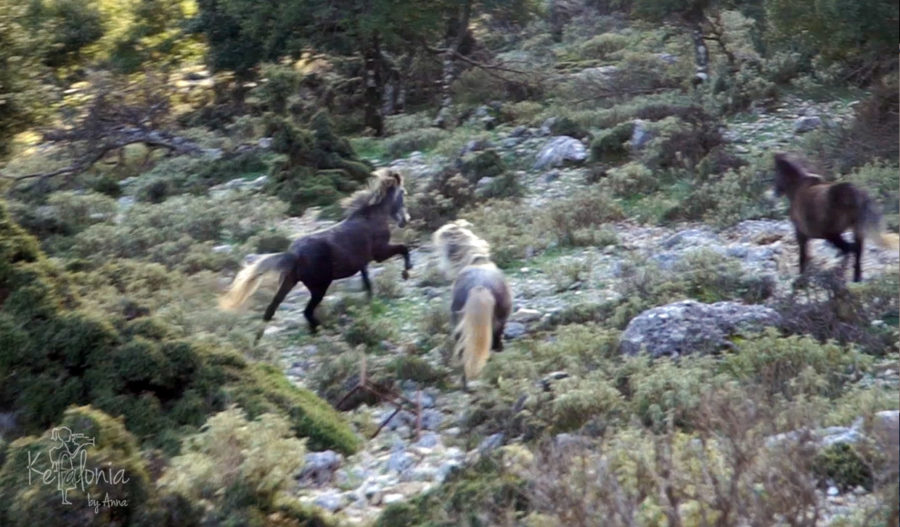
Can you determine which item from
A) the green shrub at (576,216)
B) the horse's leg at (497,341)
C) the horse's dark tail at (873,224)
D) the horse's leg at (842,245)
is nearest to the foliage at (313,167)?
the green shrub at (576,216)

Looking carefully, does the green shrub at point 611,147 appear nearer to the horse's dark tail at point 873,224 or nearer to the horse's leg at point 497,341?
the horse's dark tail at point 873,224

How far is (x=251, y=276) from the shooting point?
9.64m

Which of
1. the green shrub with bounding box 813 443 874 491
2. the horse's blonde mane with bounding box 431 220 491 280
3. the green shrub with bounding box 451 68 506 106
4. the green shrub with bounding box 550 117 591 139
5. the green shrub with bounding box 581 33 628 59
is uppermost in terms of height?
the green shrub with bounding box 813 443 874 491

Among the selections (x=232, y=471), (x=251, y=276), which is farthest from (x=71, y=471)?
(x=251, y=276)

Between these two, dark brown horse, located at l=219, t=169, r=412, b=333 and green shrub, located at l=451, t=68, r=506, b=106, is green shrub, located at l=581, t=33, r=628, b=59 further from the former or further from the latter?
dark brown horse, located at l=219, t=169, r=412, b=333

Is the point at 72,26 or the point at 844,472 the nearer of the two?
the point at 844,472

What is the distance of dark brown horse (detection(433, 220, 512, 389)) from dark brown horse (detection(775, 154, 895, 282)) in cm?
260

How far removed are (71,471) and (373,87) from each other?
578 inches

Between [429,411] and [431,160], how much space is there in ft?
27.6

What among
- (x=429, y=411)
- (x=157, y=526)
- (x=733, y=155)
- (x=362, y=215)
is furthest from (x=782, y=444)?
(x=733, y=155)

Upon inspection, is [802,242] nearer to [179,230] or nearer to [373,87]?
[179,230]

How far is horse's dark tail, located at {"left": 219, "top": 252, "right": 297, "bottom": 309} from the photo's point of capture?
9.53 meters

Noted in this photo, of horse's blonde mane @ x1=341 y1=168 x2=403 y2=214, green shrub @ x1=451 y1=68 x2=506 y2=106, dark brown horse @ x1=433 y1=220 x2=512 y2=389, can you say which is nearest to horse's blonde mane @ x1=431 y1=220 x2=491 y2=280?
dark brown horse @ x1=433 y1=220 x2=512 y2=389

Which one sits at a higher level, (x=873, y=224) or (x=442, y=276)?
(x=873, y=224)
